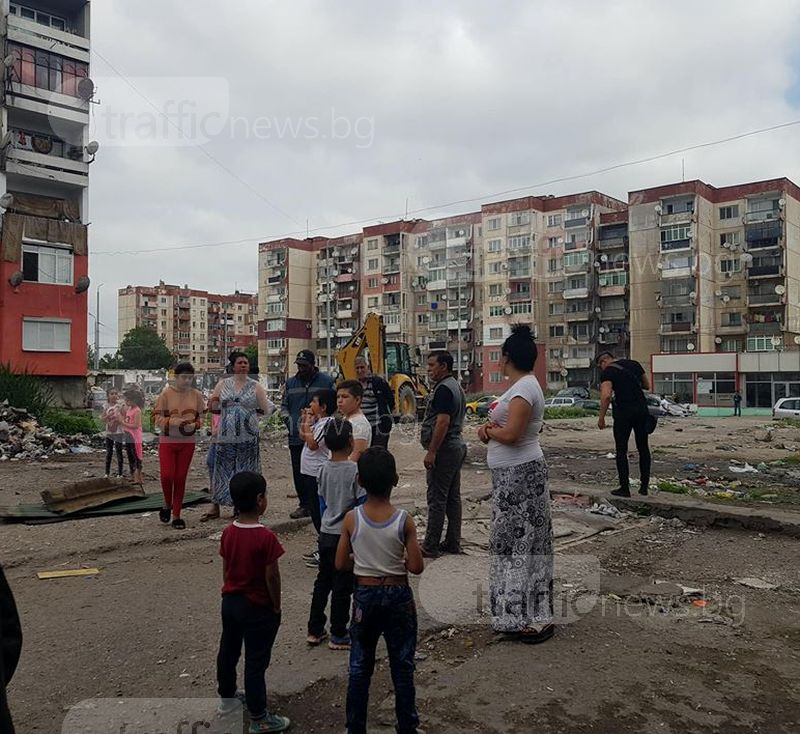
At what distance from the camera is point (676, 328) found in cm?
5681

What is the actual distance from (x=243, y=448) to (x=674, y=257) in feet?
184

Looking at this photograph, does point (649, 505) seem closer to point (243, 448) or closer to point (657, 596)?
point (657, 596)

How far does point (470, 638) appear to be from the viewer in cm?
427

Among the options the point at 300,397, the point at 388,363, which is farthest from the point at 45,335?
the point at 300,397

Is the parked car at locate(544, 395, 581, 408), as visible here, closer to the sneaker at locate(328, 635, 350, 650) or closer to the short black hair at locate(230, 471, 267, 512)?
the sneaker at locate(328, 635, 350, 650)

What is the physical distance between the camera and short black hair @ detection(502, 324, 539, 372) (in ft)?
14.1

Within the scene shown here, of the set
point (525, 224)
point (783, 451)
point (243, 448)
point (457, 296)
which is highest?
point (525, 224)

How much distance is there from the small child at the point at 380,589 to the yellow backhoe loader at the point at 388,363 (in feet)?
40.2

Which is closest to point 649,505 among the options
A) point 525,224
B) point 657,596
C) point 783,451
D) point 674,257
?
point 657,596

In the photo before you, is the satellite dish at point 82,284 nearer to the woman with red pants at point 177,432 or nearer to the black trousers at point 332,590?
the woman with red pants at point 177,432

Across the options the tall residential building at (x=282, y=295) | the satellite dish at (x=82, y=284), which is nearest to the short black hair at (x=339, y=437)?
the satellite dish at (x=82, y=284)

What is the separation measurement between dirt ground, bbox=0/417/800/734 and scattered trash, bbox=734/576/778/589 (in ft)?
0.24

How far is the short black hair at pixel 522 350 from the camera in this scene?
4.30m

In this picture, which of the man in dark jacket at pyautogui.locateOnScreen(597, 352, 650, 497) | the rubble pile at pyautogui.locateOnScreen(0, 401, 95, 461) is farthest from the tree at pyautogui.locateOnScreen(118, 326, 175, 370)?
the man in dark jacket at pyautogui.locateOnScreen(597, 352, 650, 497)
